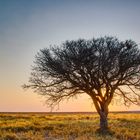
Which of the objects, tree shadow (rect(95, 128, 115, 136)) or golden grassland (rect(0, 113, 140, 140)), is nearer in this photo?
golden grassland (rect(0, 113, 140, 140))

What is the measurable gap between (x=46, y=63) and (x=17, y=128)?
6223 mm

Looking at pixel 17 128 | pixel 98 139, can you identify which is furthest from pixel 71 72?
pixel 98 139

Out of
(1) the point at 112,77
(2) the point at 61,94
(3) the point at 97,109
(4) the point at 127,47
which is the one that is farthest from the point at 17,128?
(4) the point at 127,47

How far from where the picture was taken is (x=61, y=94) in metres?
33.9

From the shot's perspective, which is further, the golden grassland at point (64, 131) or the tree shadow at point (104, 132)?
the tree shadow at point (104, 132)

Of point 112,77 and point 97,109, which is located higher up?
point 112,77

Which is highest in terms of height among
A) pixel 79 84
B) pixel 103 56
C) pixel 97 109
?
pixel 103 56

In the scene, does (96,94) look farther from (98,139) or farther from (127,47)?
(98,139)

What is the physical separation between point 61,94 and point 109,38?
654 cm

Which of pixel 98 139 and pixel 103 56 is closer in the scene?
pixel 98 139

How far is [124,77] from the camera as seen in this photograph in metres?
33.5

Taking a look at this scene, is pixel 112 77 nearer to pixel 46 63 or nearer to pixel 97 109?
pixel 97 109

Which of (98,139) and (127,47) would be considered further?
(127,47)

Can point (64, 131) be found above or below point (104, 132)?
above
